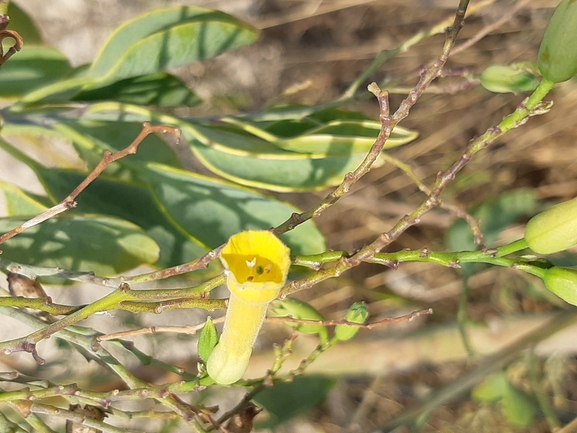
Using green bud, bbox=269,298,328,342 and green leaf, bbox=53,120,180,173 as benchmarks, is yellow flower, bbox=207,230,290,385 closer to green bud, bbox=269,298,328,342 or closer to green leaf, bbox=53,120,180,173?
green bud, bbox=269,298,328,342

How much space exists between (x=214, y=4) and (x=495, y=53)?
3.83 feet

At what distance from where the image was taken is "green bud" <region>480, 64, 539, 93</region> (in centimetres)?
80

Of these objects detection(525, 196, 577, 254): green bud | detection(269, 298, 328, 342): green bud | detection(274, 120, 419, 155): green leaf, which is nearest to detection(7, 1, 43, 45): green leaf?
detection(274, 120, 419, 155): green leaf

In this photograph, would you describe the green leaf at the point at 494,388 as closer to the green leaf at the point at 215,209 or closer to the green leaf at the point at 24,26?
the green leaf at the point at 215,209

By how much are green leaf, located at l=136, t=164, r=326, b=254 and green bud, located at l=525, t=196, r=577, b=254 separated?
1.39 feet

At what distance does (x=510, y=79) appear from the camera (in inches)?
31.5

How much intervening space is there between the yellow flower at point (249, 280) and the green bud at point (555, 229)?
0.25 meters

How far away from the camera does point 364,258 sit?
556 millimetres

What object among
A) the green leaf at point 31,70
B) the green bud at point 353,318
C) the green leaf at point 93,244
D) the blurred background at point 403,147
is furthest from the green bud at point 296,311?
the blurred background at point 403,147

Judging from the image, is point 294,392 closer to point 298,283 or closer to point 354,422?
point 298,283

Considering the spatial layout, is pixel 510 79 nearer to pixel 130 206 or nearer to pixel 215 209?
pixel 215 209

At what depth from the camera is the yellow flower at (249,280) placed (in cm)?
48

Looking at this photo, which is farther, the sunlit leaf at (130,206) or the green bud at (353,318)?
the sunlit leaf at (130,206)

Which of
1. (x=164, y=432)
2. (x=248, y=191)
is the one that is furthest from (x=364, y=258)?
(x=164, y=432)
